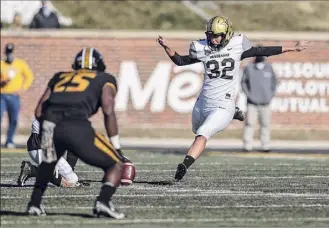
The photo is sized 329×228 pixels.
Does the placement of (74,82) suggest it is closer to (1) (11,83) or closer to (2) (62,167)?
(2) (62,167)

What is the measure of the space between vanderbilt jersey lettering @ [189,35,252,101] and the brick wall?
38.2 ft

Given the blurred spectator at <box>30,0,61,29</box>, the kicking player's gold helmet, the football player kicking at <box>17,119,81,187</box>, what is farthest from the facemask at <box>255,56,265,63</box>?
the football player kicking at <box>17,119,81,187</box>

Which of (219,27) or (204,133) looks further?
(219,27)

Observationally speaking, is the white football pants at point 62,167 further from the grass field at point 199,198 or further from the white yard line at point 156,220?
the white yard line at point 156,220

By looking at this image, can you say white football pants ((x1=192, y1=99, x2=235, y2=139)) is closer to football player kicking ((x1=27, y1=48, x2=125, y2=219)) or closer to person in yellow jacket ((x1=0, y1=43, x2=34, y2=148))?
football player kicking ((x1=27, y1=48, x2=125, y2=219))

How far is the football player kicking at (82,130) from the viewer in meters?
10.4

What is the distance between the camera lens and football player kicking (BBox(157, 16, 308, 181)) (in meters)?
13.8

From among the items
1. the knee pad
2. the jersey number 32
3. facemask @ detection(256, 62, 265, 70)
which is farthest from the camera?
facemask @ detection(256, 62, 265, 70)

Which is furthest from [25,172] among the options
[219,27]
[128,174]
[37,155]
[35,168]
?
[219,27]

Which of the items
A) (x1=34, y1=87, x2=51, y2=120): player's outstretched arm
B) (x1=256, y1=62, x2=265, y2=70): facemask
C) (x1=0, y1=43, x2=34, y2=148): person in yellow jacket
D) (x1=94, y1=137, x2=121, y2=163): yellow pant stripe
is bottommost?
(x1=0, y1=43, x2=34, y2=148): person in yellow jacket

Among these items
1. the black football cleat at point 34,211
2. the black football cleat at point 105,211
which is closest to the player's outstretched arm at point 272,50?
the black football cleat at point 105,211

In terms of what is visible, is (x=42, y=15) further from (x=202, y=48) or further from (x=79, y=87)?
(x=79, y=87)

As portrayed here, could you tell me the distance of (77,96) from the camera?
34.4ft

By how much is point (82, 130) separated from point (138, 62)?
15.5m
